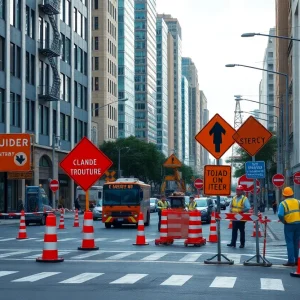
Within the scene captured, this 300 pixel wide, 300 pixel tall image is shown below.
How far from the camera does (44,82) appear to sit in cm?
6856

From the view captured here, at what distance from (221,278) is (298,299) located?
3.08 metres

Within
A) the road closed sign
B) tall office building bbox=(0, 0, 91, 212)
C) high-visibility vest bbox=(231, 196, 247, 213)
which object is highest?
tall office building bbox=(0, 0, 91, 212)

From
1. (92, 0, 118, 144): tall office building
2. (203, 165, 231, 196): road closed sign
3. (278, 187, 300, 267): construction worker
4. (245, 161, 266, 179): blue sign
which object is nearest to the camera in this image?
(278, 187, 300, 267): construction worker

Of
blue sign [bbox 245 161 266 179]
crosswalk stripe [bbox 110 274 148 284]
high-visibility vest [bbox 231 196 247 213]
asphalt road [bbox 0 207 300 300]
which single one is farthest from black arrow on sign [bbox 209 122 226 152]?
high-visibility vest [bbox 231 196 247 213]

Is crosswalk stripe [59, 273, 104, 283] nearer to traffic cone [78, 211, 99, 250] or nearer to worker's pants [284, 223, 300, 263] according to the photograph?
worker's pants [284, 223, 300, 263]

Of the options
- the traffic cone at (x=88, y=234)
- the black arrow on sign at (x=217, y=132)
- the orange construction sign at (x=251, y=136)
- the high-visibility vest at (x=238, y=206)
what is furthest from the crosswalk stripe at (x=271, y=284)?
the high-visibility vest at (x=238, y=206)

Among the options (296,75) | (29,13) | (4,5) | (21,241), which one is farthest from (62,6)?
(21,241)

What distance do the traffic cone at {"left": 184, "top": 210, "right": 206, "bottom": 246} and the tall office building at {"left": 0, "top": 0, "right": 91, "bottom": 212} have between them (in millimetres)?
35133

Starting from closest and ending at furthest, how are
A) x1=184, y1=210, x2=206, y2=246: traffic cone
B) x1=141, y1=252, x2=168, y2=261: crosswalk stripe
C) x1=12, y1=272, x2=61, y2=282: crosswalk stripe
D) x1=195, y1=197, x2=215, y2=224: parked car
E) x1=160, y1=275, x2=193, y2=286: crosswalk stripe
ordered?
x1=160, y1=275, x2=193, y2=286: crosswalk stripe, x1=12, y1=272, x2=61, y2=282: crosswalk stripe, x1=141, y1=252, x2=168, y2=261: crosswalk stripe, x1=184, y1=210, x2=206, y2=246: traffic cone, x1=195, y1=197, x2=215, y2=224: parked car

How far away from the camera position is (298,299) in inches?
473

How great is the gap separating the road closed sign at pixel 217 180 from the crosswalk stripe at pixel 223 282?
10.4ft

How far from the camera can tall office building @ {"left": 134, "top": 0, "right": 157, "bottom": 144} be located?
589 ft

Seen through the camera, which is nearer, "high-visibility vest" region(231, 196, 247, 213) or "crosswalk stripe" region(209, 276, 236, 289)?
"crosswalk stripe" region(209, 276, 236, 289)

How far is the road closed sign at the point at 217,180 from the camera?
18.0 metres
